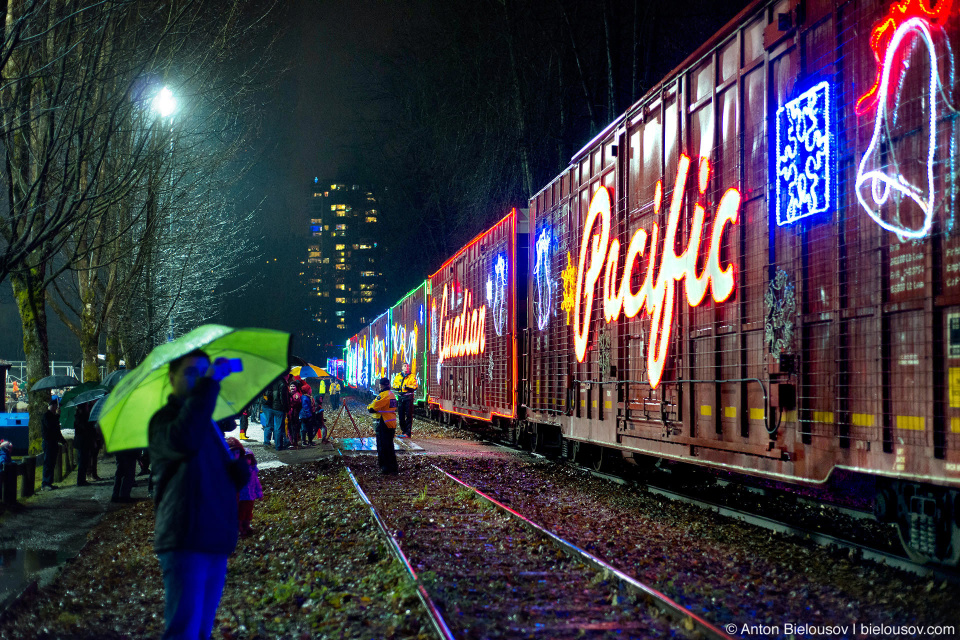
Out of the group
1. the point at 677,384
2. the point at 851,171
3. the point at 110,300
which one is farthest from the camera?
the point at 110,300

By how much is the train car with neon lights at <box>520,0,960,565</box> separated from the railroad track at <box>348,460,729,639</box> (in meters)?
1.72

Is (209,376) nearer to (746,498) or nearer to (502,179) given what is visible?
(746,498)

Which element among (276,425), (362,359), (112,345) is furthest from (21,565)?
(362,359)

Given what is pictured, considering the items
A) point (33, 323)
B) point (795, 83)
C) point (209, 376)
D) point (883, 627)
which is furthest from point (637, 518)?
point (33, 323)

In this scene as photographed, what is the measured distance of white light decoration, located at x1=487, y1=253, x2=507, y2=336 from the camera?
1555 cm

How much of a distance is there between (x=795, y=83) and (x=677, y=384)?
3.26m

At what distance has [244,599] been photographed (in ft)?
21.0

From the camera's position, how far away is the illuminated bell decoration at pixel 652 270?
761 centimetres

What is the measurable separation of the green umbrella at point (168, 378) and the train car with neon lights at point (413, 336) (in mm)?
20671

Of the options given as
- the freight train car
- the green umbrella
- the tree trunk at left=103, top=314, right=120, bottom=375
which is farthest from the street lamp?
the green umbrella

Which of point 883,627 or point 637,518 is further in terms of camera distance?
point 637,518

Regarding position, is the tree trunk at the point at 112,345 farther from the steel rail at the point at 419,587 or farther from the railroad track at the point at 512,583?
the railroad track at the point at 512,583

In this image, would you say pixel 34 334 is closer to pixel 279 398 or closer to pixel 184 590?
pixel 279 398

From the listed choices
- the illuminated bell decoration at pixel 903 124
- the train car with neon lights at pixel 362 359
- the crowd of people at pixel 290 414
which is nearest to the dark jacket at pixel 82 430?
the crowd of people at pixel 290 414
